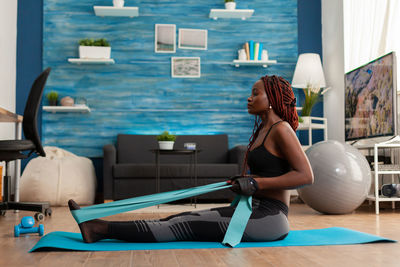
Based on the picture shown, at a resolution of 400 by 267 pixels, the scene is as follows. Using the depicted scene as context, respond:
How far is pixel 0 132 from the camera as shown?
16.8 feet

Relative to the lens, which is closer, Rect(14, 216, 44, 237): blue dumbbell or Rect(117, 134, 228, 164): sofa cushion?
Rect(14, 216, 44, 237): blue dumbbell

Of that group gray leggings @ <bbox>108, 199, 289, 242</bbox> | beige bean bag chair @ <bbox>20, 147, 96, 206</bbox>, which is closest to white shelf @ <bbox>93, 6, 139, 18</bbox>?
beige bean bag chair @ <bbox>20, 147, 96, 206</bbox>

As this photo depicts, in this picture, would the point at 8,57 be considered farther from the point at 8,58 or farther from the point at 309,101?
the point at 309,101

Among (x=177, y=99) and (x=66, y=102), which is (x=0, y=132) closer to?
(x=66, y=102)

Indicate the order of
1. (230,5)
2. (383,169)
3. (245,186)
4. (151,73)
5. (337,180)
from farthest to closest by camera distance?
(151,73), (230,5), (383,169), (337,180), (245,186)

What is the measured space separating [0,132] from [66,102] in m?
0.85

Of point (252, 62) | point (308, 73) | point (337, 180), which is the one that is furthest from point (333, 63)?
point (337, 180)

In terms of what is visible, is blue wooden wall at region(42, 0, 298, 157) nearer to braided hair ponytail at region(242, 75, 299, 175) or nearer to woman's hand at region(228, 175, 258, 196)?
braided hair ponytail at region(242, 75, 299, 175)

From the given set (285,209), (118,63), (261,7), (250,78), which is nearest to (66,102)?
(118,63)

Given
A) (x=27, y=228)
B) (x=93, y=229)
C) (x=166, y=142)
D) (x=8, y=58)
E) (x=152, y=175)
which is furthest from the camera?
(x=8, y=58)

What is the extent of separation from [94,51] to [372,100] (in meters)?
3.33

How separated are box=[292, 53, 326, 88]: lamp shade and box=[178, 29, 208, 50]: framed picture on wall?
4.16 feet

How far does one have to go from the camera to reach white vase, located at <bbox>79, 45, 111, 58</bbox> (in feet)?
18.6

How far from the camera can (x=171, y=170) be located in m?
5.03
